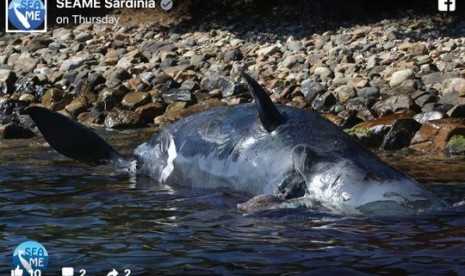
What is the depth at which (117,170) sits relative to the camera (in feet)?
30.0

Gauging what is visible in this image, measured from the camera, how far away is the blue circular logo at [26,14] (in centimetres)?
2409

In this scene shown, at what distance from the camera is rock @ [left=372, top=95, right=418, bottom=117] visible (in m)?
13.8

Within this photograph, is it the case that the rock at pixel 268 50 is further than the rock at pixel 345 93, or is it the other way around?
the rock at pixel 268 50

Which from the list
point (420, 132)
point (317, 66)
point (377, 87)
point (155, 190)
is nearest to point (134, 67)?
point (317, 66)

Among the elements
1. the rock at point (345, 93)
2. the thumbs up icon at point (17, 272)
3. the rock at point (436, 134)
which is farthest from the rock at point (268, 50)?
the thumbs up icon at point (17, 272)

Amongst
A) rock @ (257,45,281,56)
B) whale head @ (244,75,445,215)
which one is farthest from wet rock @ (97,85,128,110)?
whale head @ (244,75,445,215)

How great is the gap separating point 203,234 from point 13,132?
8293 millimetres

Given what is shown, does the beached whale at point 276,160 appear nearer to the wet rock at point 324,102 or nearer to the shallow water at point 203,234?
the shallow water at point 203,234

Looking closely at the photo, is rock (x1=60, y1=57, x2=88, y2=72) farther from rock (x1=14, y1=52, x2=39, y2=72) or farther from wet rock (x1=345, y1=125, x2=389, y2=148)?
wet rock (x1=345, y1=125, x2=389, y2=148)

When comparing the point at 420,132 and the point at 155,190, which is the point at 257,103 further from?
the point at 420,132

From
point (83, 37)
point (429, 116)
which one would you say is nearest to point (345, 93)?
point (429, 116)

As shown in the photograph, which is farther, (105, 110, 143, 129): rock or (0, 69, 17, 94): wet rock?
(0, 69, 17, 94): wet rock

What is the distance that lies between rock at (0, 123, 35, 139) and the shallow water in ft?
17.4

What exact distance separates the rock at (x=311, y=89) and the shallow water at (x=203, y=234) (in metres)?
7.25
